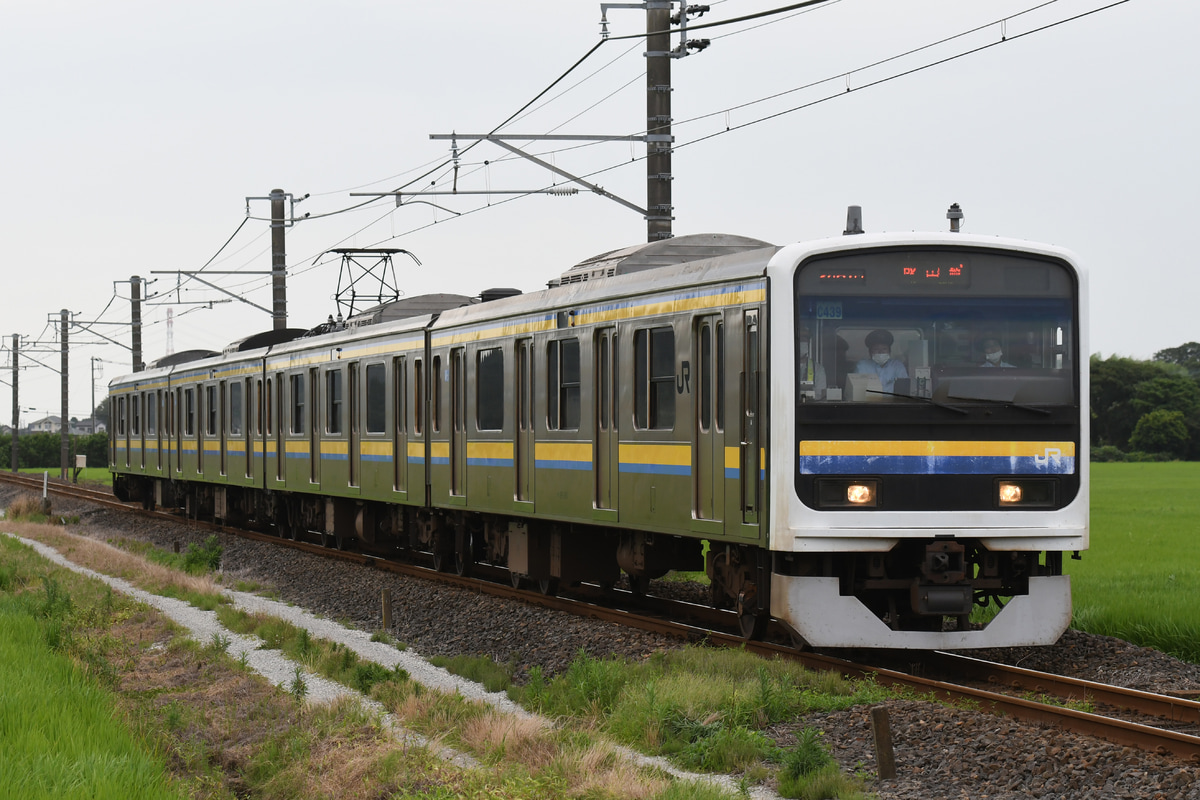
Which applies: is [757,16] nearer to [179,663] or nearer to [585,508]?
[585,508]

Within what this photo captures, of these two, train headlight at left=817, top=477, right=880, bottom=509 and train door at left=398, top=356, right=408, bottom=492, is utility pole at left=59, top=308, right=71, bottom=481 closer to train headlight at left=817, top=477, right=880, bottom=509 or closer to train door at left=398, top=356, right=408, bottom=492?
train door at left=398, top=356, right=408, bottom=492

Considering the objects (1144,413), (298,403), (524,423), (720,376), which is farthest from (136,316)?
(1144,413)

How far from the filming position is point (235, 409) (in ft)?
89.2

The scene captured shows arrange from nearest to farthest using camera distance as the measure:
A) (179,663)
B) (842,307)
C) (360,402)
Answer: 1. (842,307)
2. (179,663)
3. (360,402)

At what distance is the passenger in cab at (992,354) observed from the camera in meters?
10.8

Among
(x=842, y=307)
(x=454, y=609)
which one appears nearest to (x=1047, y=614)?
(x=842, y=307)

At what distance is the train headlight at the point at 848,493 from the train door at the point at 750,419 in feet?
1.64

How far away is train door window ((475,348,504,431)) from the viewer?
1594 centimetres

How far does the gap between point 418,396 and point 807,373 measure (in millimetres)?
8580

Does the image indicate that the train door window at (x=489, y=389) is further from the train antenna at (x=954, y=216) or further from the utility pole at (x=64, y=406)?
the utility pole at (x=64, y=406)

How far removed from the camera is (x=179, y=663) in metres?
Answer: 12.5

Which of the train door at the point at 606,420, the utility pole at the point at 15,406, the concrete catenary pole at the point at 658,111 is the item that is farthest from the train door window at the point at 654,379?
the utility pole at the point at 15,406

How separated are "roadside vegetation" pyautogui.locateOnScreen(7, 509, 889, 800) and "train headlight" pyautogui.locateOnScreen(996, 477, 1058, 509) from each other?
1860 millimetres

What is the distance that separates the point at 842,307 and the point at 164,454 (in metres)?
24.8
